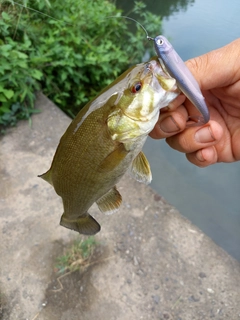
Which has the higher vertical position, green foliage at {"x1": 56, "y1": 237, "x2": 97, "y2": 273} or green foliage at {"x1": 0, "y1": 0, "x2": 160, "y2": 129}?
green foliage at {"x1": 0, "y1": 0, "x2": 160, "y2": 129}

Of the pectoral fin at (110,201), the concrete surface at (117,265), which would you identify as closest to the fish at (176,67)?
the pectoral fin at (110,201)

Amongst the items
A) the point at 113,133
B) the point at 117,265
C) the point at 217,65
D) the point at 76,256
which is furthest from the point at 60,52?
the point at 113,133

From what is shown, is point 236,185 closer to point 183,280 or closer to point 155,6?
point 183,280

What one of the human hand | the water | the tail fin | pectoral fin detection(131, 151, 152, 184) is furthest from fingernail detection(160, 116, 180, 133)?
the water

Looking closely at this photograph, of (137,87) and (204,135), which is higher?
(137,87)

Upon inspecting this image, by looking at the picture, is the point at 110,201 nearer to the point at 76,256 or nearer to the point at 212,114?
the point at 212,114

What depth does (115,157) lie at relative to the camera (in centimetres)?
140

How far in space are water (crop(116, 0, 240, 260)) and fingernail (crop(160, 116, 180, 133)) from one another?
1.69m

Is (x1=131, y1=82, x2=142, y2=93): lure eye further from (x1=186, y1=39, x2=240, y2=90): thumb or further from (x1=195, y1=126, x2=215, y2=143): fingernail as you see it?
(x1=195, y1=126, x2=215, y2=143): fingernail

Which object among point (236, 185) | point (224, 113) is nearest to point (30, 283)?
point (224, 113)

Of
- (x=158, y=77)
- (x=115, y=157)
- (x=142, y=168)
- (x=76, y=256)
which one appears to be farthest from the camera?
(x=76, y=256)

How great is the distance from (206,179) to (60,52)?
2.05 m

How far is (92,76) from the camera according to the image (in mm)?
4090

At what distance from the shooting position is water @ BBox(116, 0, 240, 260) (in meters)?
3.33
